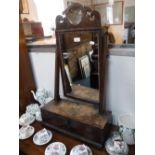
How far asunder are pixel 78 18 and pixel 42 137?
788 mm

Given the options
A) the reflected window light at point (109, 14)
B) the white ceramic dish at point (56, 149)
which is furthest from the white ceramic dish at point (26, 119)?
the reflected window light at point (109, 14)

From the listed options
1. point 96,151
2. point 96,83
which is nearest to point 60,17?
point 96,83

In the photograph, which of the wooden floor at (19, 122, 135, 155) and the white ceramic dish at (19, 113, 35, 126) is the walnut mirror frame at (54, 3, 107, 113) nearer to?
the wooden floor at (19, 122, 135, 155)

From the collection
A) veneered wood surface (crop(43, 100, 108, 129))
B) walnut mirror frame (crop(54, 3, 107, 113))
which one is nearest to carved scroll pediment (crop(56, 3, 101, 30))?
walnut mirror frame (crop(54, 3, 107, 113))

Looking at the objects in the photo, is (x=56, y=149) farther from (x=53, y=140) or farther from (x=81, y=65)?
(x=81, y=65)

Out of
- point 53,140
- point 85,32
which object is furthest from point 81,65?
point 53,140

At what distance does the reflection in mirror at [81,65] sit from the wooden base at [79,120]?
0.08 metres

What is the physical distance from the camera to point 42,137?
3.36ft

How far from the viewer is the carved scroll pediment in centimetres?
85

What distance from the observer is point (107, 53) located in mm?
930

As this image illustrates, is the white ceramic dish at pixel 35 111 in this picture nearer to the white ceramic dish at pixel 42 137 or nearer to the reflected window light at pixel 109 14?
the white ceramic dish at pixel 42 137
